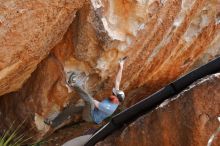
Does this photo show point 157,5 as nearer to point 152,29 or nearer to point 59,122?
point 152,29

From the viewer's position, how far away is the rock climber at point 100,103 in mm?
8250

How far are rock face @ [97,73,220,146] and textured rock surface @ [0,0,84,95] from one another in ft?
6.28

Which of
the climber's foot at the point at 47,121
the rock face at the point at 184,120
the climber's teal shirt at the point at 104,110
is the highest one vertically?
the rock face at the point at 184,120

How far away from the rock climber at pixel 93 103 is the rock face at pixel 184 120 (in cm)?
142

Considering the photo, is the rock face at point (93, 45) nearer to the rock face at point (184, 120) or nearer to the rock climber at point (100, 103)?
the rock climber at point (100, 103)

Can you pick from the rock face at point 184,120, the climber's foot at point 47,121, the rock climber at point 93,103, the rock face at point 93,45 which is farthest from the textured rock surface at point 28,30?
the rock face at point 184,120

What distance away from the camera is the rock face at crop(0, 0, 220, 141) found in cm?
726

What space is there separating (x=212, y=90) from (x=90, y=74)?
302 centimetres

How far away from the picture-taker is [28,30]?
7168mm

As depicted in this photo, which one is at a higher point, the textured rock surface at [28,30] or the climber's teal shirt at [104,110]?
the textured rock surface at [28,30]

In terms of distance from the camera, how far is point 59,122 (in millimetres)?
9672

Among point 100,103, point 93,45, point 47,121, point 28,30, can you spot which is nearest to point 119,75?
point 100,103

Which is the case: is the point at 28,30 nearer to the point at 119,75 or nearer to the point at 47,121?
the point at 119,75

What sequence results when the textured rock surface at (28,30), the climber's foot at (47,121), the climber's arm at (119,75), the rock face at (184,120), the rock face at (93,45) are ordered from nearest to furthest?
the rock face at (184,120) → the textured rock surface at (28,30) → the rock face at (93,45) → the climber's arm at (119,75) → the climber's foot at (47,121)
